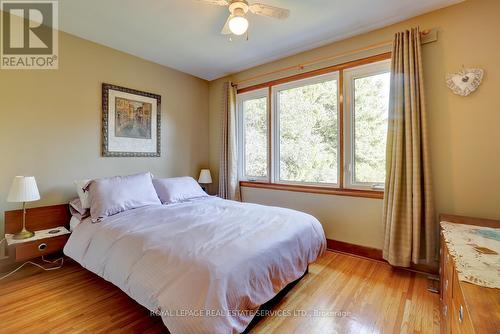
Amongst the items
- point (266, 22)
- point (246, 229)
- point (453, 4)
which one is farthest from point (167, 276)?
point (453, 4)

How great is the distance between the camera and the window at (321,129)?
2.61 metres

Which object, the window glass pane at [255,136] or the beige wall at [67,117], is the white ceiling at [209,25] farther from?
the window glass pane at [255,136]

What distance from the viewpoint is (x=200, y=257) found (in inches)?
52.4

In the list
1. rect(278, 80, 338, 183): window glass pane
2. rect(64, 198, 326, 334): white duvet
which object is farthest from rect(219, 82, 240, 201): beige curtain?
rect(64, 198, 326, 334): white duvet

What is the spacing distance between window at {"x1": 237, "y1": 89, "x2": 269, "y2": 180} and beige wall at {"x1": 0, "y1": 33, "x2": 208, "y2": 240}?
1.17 meters

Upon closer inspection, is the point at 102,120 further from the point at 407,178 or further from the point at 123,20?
the point at 407,178

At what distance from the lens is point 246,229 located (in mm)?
1802

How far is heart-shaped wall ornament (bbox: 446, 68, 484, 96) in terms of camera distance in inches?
79.9

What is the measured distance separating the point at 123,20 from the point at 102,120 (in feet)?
3.90

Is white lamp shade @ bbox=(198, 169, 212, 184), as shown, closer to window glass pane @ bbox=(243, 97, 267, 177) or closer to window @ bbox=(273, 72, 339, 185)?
window glass pane @ bbox=(243, 97, 267, 177)

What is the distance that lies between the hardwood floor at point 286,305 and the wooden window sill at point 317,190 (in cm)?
80

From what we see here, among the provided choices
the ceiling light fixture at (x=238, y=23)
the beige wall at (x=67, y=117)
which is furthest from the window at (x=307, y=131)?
the beige wall at (x=67, y=117)

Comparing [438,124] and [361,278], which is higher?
[438,124]

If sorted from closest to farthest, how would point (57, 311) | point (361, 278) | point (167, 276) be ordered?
point (167, 276) → point (57, 311) → point (361, 278)
